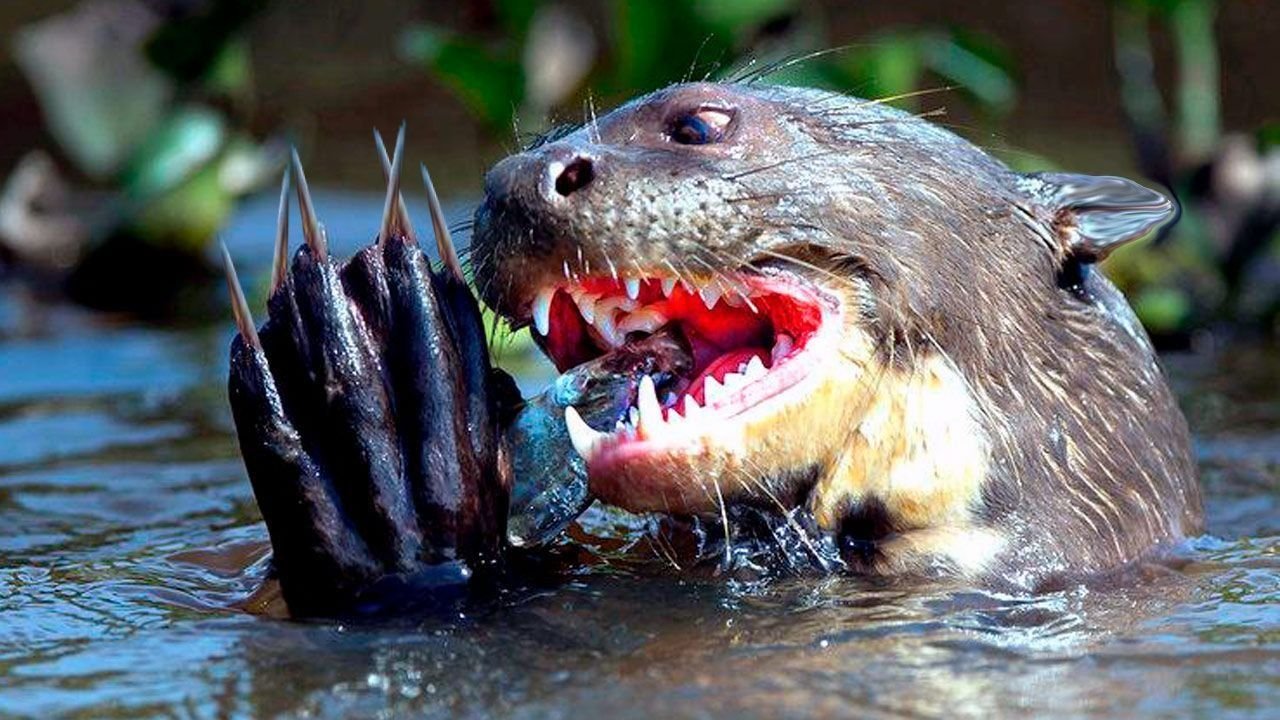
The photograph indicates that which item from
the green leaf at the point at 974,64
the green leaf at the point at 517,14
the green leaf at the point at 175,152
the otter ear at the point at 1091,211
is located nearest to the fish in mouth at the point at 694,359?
the otter ear at the point at 1091,211

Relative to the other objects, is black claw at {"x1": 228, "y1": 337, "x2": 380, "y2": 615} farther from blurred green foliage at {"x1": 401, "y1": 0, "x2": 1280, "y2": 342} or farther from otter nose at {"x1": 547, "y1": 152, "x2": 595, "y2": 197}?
blurred green foliage at {"x1": 401, "y1": 0, "x2": 1280, "y2": 342}

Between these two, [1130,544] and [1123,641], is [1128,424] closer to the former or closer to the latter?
[1130,544]

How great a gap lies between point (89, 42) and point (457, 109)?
4.15 metres

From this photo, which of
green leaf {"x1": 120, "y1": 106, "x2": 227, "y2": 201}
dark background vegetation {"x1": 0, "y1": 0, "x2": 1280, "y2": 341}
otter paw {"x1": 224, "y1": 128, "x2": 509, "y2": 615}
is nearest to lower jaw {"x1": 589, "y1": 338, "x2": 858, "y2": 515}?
otter paw {"x1": 224, "y1": 128, "x2": 509, "y2": 615}

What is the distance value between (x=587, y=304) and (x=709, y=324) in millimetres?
210

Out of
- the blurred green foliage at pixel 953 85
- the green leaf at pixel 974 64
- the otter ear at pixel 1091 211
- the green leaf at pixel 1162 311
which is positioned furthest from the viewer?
the green leaf at pixel 974 64

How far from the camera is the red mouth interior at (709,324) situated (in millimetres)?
3523

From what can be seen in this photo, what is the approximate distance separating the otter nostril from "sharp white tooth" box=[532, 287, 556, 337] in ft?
0.50

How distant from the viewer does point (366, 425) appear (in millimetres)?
3354

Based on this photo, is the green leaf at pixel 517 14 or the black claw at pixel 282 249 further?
the green leaf at pixel 517 14

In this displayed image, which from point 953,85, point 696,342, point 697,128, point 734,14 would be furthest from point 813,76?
point 696,342

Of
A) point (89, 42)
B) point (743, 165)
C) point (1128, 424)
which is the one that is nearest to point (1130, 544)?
point (1128, 424)

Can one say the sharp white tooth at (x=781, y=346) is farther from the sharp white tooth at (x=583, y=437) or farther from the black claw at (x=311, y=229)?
the black claw at (x=311, y=229)

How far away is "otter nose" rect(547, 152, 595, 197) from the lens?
135 inches
